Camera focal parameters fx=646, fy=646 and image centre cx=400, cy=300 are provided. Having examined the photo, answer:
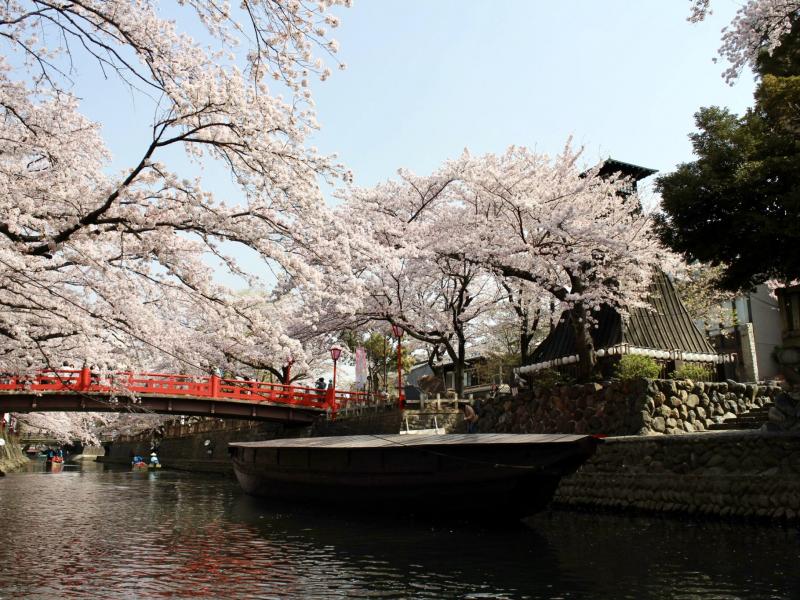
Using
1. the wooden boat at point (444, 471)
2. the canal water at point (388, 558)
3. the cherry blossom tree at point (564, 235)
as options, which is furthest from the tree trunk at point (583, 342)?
the wooden boat at point (444, 471)

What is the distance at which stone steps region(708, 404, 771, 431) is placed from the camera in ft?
58.6

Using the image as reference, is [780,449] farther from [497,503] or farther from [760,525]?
[497,503]

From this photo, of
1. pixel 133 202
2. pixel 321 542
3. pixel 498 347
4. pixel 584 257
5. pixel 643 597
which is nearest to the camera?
pixel 643 597

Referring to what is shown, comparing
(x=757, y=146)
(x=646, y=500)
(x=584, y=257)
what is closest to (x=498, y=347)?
(x=584, y=257)

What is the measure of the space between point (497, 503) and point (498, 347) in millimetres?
30856

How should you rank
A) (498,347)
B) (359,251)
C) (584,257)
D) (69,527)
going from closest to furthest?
(359,251), (69,527), (584,257), (498,347)

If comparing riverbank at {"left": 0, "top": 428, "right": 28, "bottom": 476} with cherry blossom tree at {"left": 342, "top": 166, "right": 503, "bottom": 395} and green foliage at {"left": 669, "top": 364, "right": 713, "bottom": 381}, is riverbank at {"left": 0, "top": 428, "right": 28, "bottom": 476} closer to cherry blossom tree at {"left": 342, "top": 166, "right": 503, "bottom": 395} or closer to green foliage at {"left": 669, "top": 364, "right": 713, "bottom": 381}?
cherry blossom tree at {"left": 342, "top": 166, "right": 503, "bottom": 395}

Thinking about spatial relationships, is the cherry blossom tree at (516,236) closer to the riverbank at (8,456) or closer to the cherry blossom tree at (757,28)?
the cherry blossom tree at (757,28)

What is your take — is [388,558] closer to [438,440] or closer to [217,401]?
[438,440]

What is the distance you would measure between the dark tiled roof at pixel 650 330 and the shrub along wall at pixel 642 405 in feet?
13.5

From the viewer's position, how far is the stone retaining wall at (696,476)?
44.2ft

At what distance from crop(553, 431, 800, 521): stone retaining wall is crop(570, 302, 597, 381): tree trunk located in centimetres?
373

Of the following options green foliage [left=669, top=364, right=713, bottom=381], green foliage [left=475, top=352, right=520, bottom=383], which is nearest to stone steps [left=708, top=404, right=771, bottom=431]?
green foliage [left=669, top=364, right=713, bottom=381]

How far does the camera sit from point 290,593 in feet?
29.0
